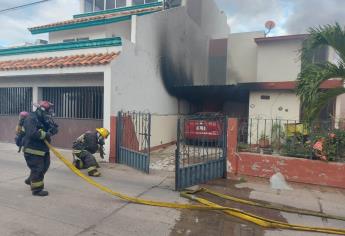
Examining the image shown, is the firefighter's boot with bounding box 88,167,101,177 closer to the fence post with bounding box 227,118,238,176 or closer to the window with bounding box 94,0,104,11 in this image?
the fence post with bounding box 227,118,238,176

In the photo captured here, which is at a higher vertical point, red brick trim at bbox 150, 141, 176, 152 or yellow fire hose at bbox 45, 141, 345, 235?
red brick trim at bbox 150, 141, 176, 152

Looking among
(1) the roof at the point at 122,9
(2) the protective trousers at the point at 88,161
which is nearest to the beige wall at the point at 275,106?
(1) the roof at the point at 122,9

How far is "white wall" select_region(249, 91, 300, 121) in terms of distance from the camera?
428 inches

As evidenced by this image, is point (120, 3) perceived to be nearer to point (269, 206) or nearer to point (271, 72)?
point (271, 72)

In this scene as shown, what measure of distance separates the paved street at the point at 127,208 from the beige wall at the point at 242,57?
1026cm

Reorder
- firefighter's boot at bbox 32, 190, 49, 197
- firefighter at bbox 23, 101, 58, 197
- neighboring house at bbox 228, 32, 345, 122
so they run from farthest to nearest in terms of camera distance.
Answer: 1. neighboring house at bbox 228, 32, 345, 122
2. firefighter's boot at bbox 32, 190, 49, 197
3. firefighter at bbox 23, 101, 58, 197

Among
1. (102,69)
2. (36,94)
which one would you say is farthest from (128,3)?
A: (102,69)

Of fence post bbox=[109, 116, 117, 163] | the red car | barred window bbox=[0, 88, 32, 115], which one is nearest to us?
the red car

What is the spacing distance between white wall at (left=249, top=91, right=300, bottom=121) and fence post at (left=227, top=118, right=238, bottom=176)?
15.4ft

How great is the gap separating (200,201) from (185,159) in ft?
5.11

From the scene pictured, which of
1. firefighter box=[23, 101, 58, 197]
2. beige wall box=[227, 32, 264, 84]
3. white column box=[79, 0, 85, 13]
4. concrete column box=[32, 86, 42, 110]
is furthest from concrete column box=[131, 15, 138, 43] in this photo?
beige wall box=[227, 32, 264, 84]

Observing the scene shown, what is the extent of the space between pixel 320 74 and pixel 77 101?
7.66m

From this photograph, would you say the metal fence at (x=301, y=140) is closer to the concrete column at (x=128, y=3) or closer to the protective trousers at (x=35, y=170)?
the protective trousers at (x=35, y=170)

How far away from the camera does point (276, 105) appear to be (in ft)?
36.4
